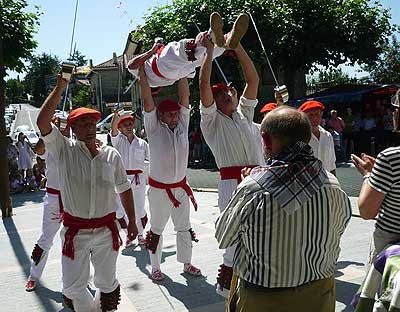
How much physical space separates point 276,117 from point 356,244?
434 centimetres

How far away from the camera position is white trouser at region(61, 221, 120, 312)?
3625 millimetres

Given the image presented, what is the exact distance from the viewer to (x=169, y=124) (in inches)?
197

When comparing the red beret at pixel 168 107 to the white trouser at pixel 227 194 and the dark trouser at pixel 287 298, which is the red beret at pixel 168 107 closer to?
the white trouser at pixel 227 194

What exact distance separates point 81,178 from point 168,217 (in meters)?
1.72

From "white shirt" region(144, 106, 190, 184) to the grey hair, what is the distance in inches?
111

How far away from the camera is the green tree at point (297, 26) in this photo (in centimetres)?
1800

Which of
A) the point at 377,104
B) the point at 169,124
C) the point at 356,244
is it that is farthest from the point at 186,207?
the point at 377,104

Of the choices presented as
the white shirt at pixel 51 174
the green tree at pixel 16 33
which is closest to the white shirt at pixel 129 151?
the white shirt at pixel 51 174

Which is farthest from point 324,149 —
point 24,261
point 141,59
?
point 24,261

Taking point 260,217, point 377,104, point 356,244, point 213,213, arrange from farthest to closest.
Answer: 1. point 377,104
2. point 213,213
3. point 356,244
4. point 260,217

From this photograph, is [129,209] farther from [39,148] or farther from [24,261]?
[24,261]

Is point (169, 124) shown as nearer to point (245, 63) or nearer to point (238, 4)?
point (245, 63)

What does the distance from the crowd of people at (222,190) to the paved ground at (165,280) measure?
22cm

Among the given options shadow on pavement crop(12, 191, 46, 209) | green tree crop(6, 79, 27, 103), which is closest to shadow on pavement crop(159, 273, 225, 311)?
shadow on pavement crop(12, 191, 46, 209)
